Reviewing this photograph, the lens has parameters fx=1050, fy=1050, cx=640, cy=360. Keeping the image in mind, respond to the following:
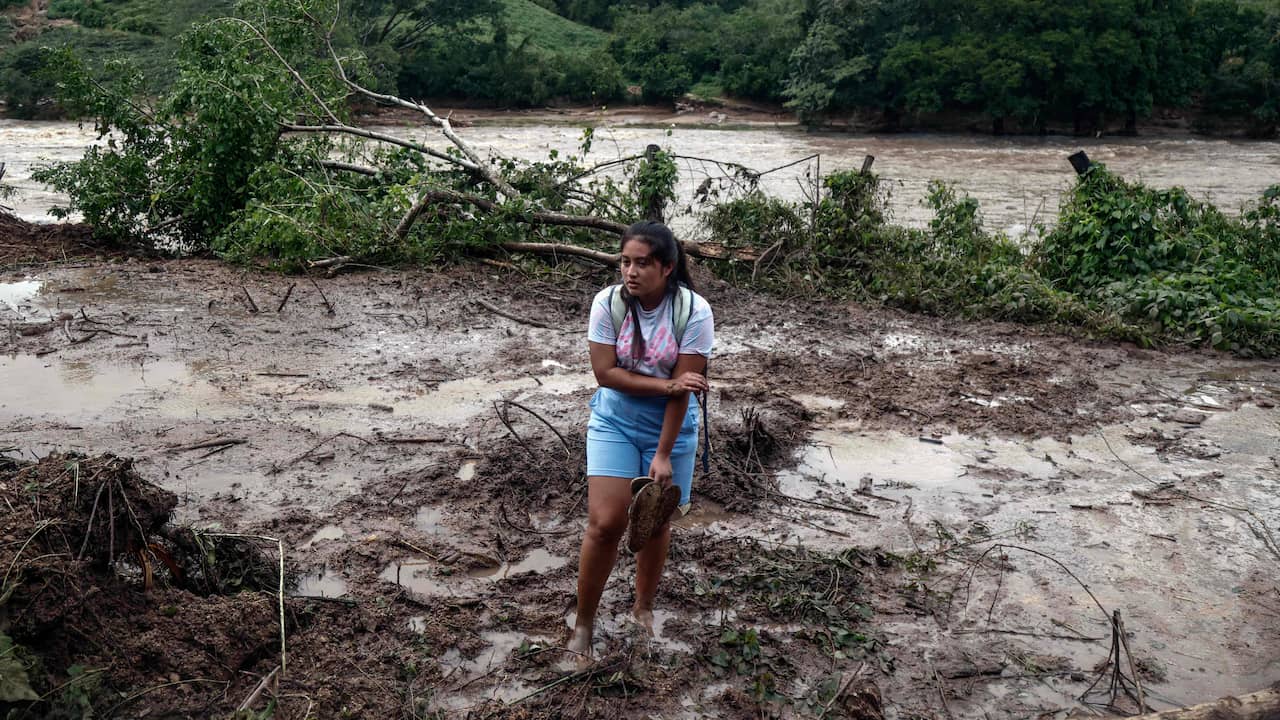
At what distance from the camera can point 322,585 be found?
4.16 meters

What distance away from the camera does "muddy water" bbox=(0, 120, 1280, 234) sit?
17953 millimetres

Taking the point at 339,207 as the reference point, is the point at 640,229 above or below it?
above

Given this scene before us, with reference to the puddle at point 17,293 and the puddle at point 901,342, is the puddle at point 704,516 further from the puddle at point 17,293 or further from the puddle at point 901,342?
the puddle at point 17,293

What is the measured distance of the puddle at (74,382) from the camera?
602cm

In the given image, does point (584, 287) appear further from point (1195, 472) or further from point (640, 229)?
point (640, 229)

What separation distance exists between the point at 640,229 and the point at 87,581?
81.6 inches

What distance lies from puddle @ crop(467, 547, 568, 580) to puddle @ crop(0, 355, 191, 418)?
293 cm

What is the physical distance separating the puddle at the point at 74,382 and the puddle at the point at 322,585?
8.19ft

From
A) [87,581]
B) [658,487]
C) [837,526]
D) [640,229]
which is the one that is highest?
[640,229]

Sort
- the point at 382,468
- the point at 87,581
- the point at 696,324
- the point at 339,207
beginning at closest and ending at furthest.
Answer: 1. the point at 87,581
2. the point at 696,324
3. the point at 382,468
4. the point at 339,207

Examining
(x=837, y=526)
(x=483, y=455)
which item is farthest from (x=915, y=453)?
(x=483, y=455)

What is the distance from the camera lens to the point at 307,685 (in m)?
3.37

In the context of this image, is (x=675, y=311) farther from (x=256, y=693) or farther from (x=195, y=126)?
(x=195, y=126)

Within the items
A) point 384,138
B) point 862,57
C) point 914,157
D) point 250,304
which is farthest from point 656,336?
point 862,57
